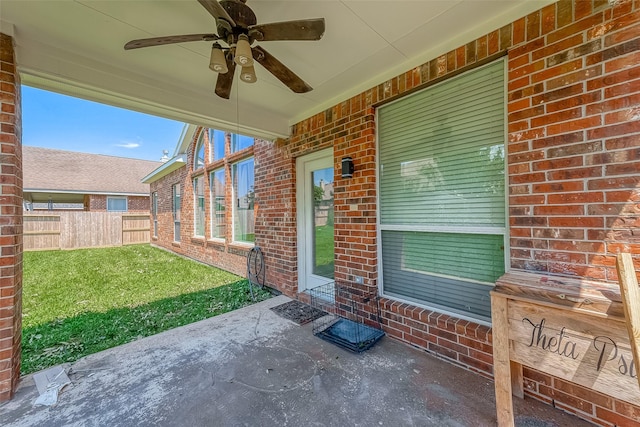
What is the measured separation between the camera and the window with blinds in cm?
199

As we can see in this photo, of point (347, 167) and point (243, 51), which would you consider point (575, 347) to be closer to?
point (347, 167)

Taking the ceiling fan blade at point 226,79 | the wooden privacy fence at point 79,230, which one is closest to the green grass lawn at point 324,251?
the ceiling fan blade at point 226,79

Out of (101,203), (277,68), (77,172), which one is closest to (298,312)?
(277,68)

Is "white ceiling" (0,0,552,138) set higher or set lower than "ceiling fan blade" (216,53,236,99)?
higher

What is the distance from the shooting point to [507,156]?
1845 mm

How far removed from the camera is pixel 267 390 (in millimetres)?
1849

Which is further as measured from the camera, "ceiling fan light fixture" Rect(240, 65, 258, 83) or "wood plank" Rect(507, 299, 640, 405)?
"ceiling fan light fixture" Rect(240, 65, 258, 83)

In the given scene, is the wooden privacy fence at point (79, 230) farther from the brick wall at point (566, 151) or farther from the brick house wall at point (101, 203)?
the brick wall at point (566, 151)

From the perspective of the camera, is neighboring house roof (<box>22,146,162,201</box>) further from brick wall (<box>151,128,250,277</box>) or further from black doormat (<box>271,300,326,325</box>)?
black doormat (<box>271,300,326,325</box>)

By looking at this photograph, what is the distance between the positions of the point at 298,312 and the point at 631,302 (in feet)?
9.51

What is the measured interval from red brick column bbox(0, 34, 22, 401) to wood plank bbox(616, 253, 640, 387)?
11.6 feet

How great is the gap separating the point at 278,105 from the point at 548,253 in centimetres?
314

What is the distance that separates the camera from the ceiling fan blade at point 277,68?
172cm

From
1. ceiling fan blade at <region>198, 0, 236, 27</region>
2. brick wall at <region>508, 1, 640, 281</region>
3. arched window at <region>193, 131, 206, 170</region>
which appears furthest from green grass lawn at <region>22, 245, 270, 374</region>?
Result: brick wall at <region>508, 1, 640, 281</region>
